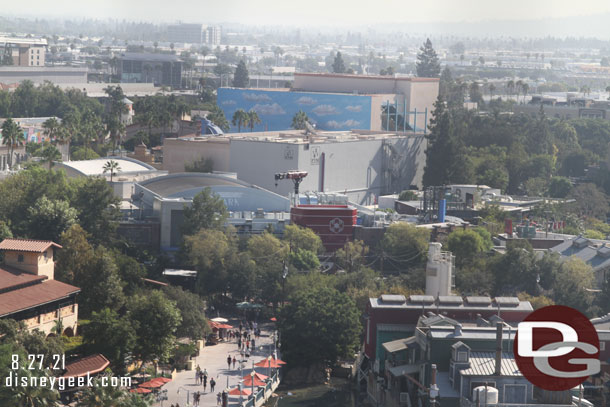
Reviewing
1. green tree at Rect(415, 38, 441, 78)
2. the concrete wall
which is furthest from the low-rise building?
green tree at Rect(415, 38, 441, 78)

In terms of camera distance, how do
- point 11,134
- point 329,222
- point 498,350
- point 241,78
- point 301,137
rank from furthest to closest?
point 241,78, point 301,137, point 11,134, point 329,222, point 498,350

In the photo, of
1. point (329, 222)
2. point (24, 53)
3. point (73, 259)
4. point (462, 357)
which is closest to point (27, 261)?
point (73, 259)

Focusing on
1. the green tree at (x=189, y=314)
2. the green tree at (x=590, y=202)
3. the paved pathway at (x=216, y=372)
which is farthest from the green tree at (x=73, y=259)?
the green tree at (x=590, y=202)

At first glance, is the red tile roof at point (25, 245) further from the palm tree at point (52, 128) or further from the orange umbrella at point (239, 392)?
the palm tree at point (52, 128)

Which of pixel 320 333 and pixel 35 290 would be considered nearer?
pixel 35 290

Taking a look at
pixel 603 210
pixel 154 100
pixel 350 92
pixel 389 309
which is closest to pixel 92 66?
pixel 154 100

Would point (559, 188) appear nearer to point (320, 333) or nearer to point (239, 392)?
point (320, 333)
